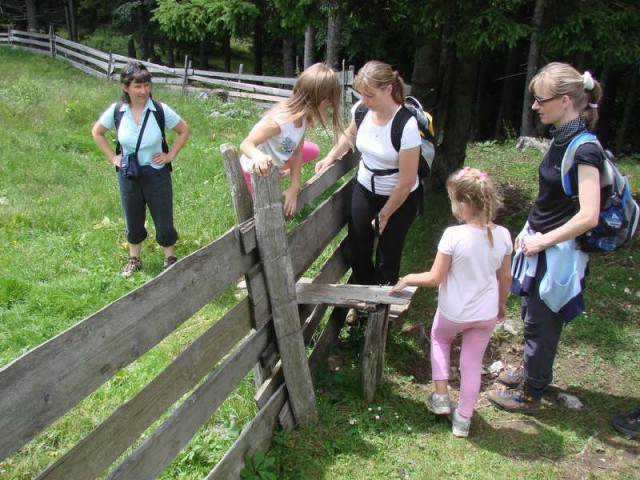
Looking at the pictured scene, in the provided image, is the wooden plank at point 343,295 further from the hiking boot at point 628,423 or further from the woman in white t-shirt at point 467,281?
the hiking boot at point 628,423

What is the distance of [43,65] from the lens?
2116cm

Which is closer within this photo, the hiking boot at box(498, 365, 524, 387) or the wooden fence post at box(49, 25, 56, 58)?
the hiking boot at box(498, 365, 524, 387)

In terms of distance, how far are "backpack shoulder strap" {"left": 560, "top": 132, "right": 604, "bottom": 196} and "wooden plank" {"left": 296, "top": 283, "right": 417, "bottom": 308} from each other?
3.67ft

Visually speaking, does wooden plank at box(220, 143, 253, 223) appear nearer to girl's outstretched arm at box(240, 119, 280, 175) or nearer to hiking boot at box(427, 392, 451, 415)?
girl's outstretched arm at box(240, 119, 280, 175)

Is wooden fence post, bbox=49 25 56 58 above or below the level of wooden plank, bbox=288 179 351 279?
above

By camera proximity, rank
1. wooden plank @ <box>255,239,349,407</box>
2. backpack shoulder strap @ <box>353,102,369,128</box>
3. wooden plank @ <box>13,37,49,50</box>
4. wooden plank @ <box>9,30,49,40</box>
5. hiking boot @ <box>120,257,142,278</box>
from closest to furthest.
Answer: wooden plank @ <box>255,239,349,407</box> < backpack shoulder strap @ <box>353,102,369,128</box> < hiking boot @ <box>120,257,142,278</box> < wooden plank @ <box>13,37,49,50</box> < wooden plank @ <box>9,30,49,40</box>

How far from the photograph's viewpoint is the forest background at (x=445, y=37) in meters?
5.45

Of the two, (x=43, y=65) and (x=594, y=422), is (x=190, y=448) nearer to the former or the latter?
(x=594, y=422)

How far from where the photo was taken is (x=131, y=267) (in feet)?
17.7

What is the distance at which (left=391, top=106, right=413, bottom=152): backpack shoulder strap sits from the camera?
355cm

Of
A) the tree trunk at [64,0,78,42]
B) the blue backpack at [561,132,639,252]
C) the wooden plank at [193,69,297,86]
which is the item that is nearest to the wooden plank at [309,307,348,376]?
the blue backpack at [561,132,639,252]

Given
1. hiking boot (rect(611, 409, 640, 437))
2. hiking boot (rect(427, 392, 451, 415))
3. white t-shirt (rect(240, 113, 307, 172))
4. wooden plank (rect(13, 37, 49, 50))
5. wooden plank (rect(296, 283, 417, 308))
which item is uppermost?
wooden plank (rect(13, 37, 49, 50))

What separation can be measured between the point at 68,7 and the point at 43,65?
10.3 m

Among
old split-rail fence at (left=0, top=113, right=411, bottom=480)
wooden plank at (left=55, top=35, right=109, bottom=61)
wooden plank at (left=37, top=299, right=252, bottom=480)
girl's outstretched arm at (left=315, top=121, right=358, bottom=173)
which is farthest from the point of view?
wooden plank at (left=55, top=35, right=109, bottom=61)
